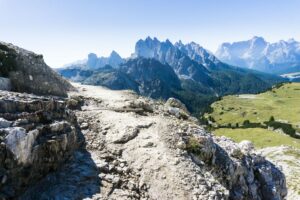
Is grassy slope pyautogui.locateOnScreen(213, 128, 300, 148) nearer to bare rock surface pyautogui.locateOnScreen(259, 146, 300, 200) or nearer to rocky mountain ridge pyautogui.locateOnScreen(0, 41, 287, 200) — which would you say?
bare rock surface pyautogui.locateOnScreen(259, 146, 300, 200)

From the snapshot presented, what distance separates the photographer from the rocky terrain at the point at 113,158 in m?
20.2

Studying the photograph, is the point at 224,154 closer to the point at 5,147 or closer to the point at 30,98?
the point at 30,98

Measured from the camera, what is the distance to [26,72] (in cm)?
3738

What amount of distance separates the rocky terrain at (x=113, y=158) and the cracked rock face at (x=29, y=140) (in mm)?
53

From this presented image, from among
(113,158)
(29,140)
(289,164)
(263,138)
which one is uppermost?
(29,140)

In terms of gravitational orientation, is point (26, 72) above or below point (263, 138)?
above

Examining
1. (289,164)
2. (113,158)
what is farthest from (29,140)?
(289,164)

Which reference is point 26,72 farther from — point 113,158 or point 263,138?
point 263,138

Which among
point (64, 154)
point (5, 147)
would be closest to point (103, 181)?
point (64, 154)

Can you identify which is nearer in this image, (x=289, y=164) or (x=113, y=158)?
(x=113, y=158)

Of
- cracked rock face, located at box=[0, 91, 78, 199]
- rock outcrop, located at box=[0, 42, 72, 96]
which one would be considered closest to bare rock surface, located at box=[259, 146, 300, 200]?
rock outcrop, located at box=[0, 42, 72, 96]

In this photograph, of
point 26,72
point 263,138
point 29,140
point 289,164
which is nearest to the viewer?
point 29,140

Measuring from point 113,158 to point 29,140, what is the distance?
6.81 meters

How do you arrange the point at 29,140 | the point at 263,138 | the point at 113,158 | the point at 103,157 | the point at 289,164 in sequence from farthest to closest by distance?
the point at 263,138, the point at 289,164, the point at 113,158, the point at 103,157, the point at 29,140
